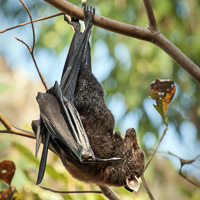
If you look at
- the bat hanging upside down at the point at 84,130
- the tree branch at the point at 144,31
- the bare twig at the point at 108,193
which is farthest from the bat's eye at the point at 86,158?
the tree branch at the point at 144,31

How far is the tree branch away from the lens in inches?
97.4

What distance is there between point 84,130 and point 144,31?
876 mm

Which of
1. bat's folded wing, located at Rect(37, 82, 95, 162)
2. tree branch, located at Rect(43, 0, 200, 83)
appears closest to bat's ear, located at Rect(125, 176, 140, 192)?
bat's folded wing, located at Rect(37, 82, 95, 162)

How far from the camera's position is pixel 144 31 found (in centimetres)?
261

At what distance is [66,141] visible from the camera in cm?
242

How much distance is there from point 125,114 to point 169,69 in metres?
1.53

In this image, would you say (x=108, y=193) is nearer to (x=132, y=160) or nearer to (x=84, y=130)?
(x=132, y=160)

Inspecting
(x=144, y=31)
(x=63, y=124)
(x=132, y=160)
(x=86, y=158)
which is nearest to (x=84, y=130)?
(x=63, y=124)

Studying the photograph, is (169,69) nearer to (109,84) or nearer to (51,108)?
(109,84)

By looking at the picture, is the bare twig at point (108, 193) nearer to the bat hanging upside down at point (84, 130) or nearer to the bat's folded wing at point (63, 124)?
the bat hanging upside down at point (84, 130)

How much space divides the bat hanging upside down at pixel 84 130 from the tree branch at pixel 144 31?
0.11 metres

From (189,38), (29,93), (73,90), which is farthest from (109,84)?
(73,90)

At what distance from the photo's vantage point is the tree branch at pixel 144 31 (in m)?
2.47

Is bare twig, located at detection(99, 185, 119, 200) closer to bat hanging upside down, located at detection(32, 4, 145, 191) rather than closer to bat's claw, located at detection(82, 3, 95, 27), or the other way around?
bat hanging upside down, located at detection(32, 4, 145, 191)
